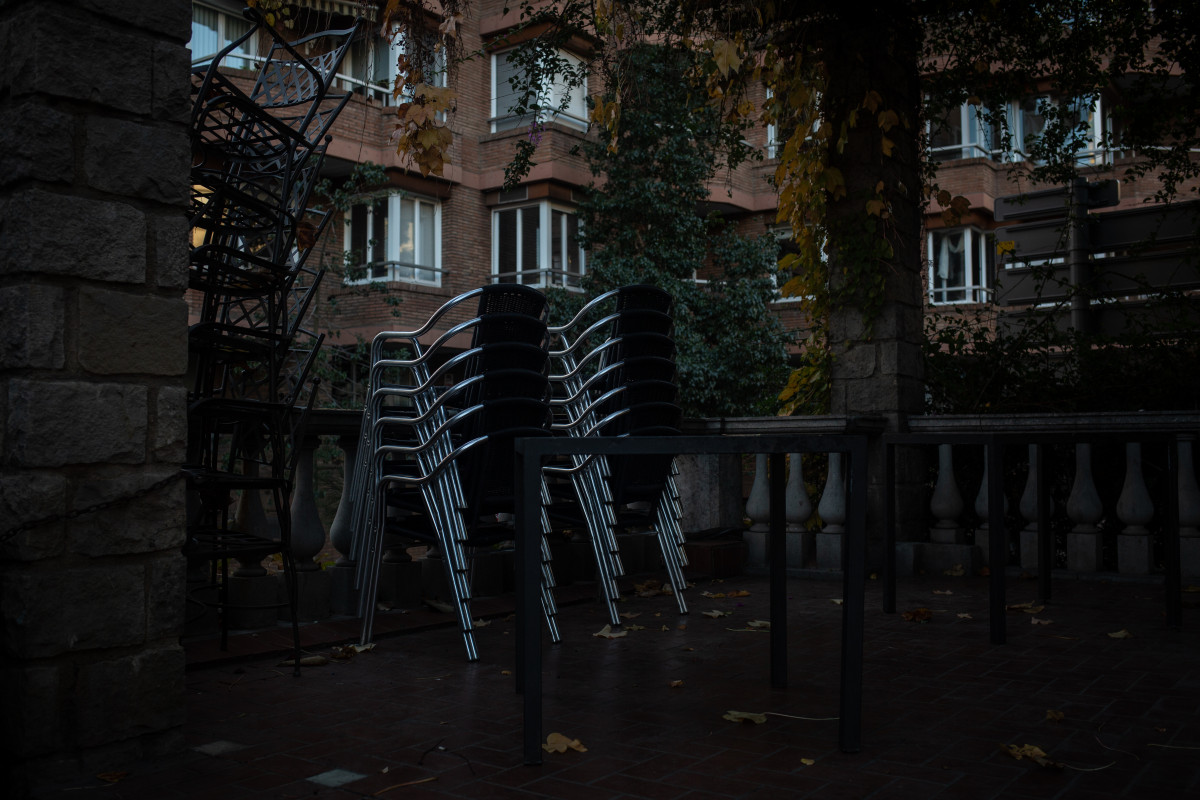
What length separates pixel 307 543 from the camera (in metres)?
5.35

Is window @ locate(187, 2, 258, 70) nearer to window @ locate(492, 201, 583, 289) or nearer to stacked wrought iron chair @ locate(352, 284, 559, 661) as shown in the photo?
window @ locate(492, 201, 583, 289)

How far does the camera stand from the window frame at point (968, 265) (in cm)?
2419

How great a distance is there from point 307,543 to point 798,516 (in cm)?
370

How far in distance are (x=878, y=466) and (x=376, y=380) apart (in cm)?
396

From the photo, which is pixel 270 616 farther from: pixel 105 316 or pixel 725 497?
pixel 725 497

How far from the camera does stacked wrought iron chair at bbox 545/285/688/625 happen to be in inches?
211

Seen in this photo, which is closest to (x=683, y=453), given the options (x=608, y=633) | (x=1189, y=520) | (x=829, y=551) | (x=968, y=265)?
(x=608, y=633)

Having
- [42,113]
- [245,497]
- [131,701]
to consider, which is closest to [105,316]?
[42,113]

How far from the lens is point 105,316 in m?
3.07

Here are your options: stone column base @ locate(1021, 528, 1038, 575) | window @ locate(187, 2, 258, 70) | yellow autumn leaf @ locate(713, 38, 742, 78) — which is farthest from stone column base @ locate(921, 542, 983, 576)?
window @ locate(187, 2, 258, 70)

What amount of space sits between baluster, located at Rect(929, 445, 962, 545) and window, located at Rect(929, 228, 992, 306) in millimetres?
17578

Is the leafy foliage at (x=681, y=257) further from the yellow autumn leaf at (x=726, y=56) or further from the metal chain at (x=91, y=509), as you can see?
the metal chain at (x=91, y=509)

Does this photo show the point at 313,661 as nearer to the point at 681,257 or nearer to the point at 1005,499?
the point at 1005,499

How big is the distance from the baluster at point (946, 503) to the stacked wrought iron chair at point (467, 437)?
3663mm
